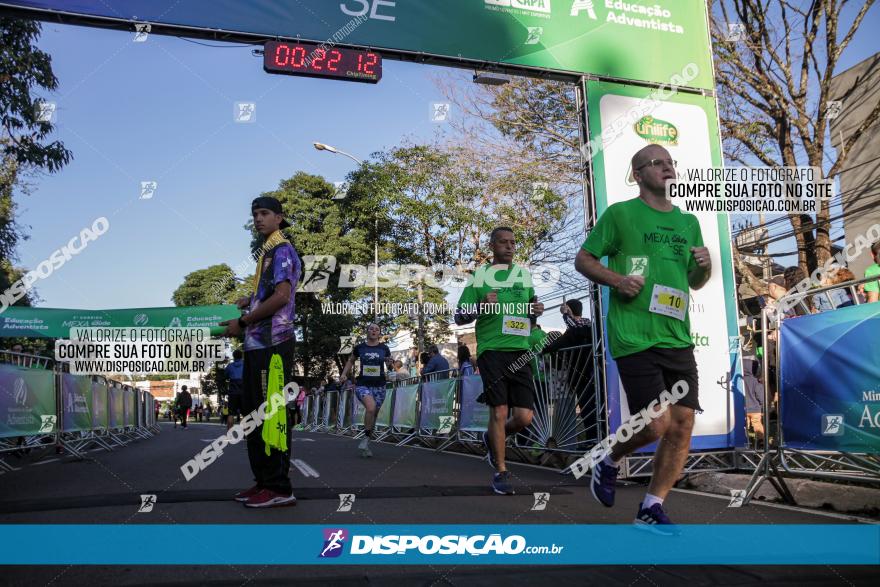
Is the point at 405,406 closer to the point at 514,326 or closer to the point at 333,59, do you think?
the point at 333,59

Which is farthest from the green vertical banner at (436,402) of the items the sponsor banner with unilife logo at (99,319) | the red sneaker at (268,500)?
the sponsor banner with unilife logo at (99,319)

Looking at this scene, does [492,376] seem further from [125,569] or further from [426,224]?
[426,224]

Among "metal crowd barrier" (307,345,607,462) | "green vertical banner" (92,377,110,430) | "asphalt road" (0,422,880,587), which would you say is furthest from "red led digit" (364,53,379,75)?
"green vertical banner" (92,377,110,430)

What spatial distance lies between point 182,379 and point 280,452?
109 m

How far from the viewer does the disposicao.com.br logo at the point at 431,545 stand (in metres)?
3.20

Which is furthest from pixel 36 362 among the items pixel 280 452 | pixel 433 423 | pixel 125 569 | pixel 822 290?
pixel 822 290

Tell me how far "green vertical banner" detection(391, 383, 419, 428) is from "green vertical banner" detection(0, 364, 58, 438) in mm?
5976

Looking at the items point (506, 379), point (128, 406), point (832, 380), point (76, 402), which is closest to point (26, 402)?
point (76, 402)

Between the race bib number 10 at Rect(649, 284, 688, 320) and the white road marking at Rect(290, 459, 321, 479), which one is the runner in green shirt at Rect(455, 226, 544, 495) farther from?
the race bib number 10 at Rect(649, 284, 688, 320)

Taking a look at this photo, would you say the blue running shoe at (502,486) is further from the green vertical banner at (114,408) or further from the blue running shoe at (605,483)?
the green vertical banner at (114,408)

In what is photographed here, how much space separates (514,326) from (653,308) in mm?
2186

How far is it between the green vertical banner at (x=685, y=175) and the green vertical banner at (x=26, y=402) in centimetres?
727

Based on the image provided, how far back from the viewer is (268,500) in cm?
451

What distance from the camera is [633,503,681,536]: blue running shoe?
3598mm
